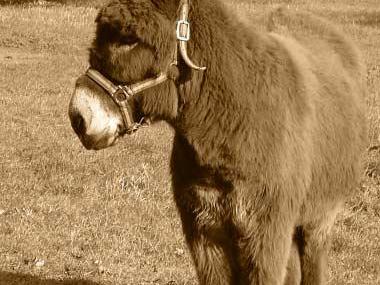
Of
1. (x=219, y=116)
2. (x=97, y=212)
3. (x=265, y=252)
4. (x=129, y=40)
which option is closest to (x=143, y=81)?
(x=129, y=40)

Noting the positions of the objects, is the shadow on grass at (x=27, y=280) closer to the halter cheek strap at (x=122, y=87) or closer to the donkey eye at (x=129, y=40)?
the halter cheek strap at (x=122, y=87)

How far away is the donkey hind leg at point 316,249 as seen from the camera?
15.4 ft

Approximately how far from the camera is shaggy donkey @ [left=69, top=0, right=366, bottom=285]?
3.50 meters

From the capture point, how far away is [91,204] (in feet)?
21.9

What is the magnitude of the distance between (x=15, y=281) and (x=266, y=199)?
93.4 inches

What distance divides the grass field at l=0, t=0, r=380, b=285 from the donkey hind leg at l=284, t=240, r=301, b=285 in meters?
0.95

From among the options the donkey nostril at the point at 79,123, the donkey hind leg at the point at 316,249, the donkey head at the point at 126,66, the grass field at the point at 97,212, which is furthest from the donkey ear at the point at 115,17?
the donkey hind leg at the point at 316,249

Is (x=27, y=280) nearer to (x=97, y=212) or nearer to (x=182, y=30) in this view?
(x=97, y=212)

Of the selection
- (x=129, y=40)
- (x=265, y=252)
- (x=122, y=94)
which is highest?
(x=129, y=40)

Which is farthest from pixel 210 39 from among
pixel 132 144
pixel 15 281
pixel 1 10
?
pixel 1 10

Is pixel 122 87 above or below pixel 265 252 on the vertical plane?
above

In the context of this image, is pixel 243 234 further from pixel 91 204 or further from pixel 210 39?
pixel 91 204

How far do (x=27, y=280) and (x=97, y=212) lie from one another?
1312mm

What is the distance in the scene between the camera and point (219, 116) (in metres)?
3.67
